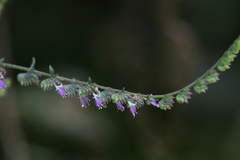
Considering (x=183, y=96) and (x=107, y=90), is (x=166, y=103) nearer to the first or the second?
(x=183, y=96)

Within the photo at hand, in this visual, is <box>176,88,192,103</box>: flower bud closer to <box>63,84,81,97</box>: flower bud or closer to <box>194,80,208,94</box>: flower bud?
<box>194,80,208,94</box>: flower bud

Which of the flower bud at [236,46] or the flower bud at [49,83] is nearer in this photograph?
→ the flower bud at [236,46]

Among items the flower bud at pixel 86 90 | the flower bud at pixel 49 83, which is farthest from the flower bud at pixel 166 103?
the flower bud at pixel 49 83

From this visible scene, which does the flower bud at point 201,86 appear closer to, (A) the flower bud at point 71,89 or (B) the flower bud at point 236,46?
(B) the flower bud at point 236,46

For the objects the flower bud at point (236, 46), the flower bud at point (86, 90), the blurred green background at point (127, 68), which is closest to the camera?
the flower bud at point (236, 46)

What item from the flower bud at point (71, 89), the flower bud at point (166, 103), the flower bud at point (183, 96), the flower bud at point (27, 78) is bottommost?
the flower bud at point (166, 103)

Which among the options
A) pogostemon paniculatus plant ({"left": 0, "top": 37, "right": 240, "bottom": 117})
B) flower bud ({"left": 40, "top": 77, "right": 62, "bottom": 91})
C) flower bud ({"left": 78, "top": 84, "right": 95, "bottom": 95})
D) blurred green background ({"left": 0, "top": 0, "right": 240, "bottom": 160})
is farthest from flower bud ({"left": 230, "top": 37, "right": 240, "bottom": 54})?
blurred green background ({"left": 0, "top": 0, "right": 240, "bottom": 160})

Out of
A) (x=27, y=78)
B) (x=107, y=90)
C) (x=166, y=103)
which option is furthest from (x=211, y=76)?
(x=27, y=78)

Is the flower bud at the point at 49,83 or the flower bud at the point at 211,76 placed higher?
the flower bud at the point at 211,76

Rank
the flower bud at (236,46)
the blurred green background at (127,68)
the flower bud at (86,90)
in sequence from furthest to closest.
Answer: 1. the blurred green background at (127,68)
2. the flower bud at (86,90)
3. the flower bud at (236,46)
